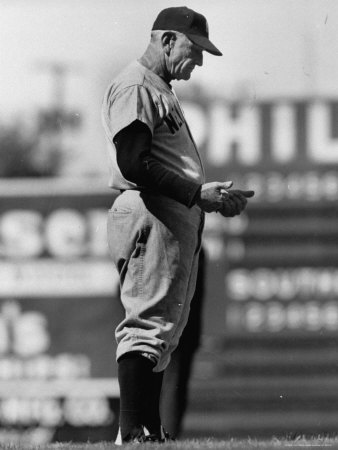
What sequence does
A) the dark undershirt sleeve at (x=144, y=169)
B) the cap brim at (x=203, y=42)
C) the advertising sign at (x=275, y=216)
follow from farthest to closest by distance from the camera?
1. the advertising sign at (x=275, y=216)
2. the cap brim at (x=203, y=42)
3. the dark undershirt sleeve at (x=144, y=169)

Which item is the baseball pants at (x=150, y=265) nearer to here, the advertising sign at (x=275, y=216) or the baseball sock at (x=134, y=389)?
the baseball sock at (x=134, y=389)

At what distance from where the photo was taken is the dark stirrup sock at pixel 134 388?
280cm

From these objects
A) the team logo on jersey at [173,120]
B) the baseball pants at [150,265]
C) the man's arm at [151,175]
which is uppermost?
the team logo on jersey at [173,120]

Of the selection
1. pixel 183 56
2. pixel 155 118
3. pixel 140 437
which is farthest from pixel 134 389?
pixel 183 56

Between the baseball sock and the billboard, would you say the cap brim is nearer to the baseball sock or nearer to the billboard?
the baseball sock

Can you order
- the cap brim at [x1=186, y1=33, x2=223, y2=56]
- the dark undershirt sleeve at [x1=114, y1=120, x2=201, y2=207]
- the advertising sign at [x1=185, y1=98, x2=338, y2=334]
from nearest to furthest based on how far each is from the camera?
the dark undershirt sleeve at [x1=114, y1=120, x2=201, y2=207]
the cap brim at [x1=186, y1=33, x2=223, y2=56]
the advertising sign at [x1=185, y1=98, x2=338, y2=334]

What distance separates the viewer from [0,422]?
15.2 ft

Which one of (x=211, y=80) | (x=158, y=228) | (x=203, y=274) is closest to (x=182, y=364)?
(x=203, y=274)

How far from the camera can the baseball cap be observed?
2908mm

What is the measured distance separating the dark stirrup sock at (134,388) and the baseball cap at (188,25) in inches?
27.9

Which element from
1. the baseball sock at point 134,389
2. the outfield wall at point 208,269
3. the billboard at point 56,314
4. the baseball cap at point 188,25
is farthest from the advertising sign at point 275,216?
the baseball sock at point 134,389

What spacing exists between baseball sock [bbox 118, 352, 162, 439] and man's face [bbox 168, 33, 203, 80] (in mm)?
659

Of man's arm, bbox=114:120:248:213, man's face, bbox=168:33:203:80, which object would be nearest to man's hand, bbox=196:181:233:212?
man's arm, bbox=114:120:248:213

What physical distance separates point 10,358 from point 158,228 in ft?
6.45
